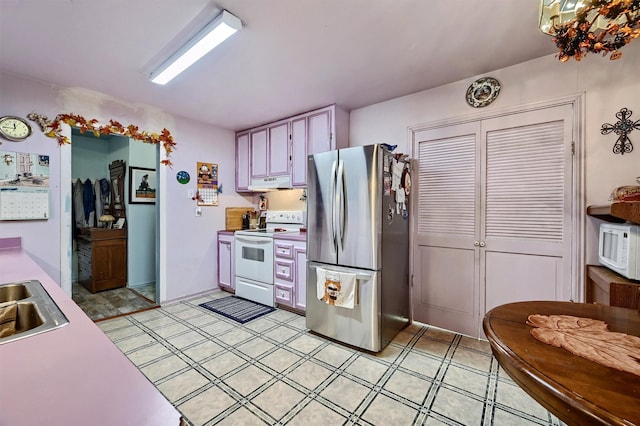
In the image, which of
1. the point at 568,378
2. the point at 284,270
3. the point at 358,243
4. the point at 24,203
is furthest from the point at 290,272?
the point at 568,378

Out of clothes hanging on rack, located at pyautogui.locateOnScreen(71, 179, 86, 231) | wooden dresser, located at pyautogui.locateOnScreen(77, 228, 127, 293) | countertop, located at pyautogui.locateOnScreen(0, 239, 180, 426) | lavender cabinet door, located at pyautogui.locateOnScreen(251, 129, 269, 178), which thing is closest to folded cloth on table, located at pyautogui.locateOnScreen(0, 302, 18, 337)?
countertop, located at pyautogui.locateOnScreen(0, 239, 180, 426)

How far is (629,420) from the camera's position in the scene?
20.9 inches

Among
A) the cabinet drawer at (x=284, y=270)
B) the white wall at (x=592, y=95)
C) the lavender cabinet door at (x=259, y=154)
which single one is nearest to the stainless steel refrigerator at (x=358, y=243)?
the cabinet drawer at (x=284, y=270)

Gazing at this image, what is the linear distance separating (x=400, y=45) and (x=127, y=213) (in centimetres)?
429

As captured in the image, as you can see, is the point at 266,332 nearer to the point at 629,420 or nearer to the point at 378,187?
the point at 378,187

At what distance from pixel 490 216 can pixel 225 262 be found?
3.33 metres

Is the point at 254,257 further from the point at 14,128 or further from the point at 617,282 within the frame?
the point at 617,282

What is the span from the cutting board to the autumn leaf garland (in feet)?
3.49

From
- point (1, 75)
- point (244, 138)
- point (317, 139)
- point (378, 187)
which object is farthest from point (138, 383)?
point (244, 138)

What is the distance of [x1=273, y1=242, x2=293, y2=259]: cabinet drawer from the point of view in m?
3.15

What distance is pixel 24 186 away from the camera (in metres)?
2.49

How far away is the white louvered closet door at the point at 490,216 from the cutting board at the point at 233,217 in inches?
105

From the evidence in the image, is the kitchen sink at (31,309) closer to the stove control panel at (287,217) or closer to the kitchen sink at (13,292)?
the kitchen sink at (13,292)

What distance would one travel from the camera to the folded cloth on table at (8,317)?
1127 mm
